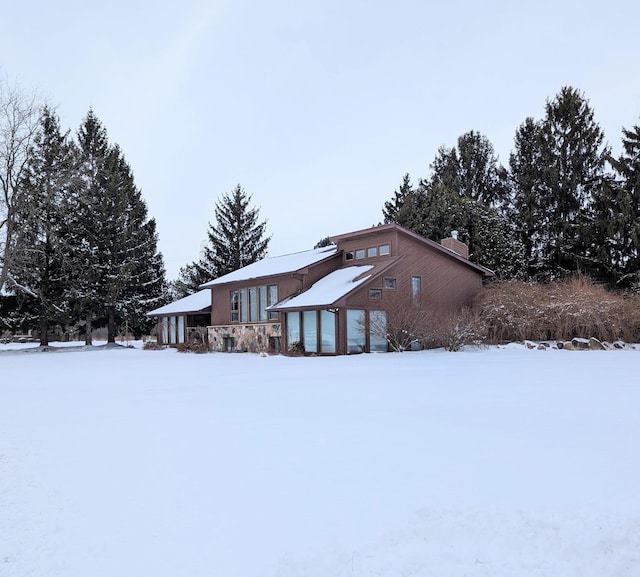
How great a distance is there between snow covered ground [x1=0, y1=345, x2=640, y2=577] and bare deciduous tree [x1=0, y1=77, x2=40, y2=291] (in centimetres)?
2219

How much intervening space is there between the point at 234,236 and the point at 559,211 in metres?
24.0

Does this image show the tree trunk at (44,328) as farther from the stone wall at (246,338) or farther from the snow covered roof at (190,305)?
the stone wall at (246,338)

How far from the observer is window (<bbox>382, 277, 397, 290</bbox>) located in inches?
863

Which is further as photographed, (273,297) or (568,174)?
(568,174)

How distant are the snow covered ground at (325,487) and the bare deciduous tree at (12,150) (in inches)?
874

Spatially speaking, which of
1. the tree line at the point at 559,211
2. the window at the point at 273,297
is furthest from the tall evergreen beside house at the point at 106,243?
the tree line at the point at 559,211

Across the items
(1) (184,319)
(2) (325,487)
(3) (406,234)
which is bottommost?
(2) (325,487)

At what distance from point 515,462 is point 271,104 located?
916 inches

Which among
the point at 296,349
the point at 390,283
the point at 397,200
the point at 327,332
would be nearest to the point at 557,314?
the point at 390,283

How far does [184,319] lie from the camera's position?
30922 millimetres

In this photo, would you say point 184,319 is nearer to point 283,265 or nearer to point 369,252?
point 283,265

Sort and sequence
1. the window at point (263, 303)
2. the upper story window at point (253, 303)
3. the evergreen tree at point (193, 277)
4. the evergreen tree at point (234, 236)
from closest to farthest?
the upper story window at point (253, 303) < the window at point (263, 303) < the evergreen tree at point (193, 277) < the evergreen tree at point (234, 236)

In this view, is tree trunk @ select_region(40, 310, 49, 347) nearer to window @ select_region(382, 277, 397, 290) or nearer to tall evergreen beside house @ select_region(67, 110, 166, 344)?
tall evergreen beside house @ select_region(67, 110, 166, 344)

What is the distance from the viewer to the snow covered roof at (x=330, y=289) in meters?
20.7
